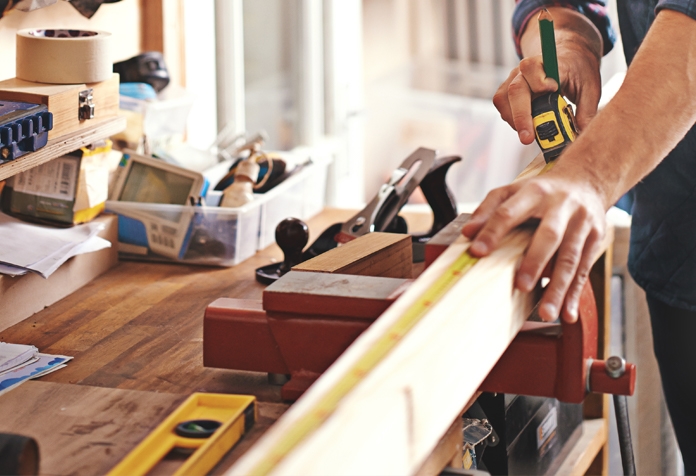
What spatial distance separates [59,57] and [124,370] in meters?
0.59

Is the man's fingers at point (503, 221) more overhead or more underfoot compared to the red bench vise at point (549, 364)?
more overhead

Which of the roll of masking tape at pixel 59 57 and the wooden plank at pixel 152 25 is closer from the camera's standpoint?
the roll of masking tape at pixel 59 57

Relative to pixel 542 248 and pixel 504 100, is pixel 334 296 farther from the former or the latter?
pixel 504 100

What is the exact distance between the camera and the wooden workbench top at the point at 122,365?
90 cm

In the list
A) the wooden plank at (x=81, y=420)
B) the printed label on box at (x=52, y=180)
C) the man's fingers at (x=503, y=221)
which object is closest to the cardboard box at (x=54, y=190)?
the printed label on box at (x=52, y=180)

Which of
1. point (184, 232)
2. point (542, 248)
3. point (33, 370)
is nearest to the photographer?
point (542, 248)

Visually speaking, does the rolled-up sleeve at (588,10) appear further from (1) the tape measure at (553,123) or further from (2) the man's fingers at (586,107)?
(1) the tape measure at (553,123)

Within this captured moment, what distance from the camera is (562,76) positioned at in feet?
4.20

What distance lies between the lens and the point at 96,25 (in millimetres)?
1839

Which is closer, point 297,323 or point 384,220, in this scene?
point 297,323

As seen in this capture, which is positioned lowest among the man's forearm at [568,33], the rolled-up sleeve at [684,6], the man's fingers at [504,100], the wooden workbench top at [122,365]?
the wooden workbench top at [122,365]

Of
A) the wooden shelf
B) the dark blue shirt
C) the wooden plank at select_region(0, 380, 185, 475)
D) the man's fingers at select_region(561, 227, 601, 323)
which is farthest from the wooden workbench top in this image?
the dark blue shirt

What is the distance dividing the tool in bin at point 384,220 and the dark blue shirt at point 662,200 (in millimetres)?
314

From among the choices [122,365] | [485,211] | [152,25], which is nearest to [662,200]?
[485,211]
